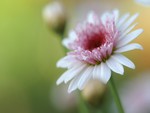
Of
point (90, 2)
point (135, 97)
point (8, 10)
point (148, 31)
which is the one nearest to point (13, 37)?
point (8, 10)

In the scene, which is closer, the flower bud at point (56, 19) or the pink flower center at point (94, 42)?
the pink flower center at point (94, 42)

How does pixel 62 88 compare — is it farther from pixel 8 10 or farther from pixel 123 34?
pixel 8 10

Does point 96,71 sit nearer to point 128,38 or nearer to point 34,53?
point 128,38

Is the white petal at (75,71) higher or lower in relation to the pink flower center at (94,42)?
lower

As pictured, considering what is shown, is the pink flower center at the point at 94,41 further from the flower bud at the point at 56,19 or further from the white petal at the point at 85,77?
the flower bud at the point at 56,19

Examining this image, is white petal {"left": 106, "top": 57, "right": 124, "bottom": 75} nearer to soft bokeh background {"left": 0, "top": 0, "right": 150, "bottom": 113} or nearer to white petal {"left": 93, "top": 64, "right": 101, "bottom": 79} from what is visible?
white petal {"left": 93, "top": 64, "right": 101, "bottom": 79}

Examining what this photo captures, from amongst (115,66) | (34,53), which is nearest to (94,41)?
(115,66)

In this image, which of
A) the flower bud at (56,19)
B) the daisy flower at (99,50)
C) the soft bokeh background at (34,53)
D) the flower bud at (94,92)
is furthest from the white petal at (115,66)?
the soft bokeh background at (34,53)
